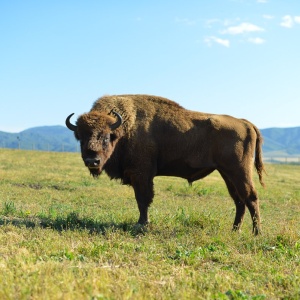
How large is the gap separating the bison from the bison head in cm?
2

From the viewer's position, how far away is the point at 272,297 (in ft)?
16.8

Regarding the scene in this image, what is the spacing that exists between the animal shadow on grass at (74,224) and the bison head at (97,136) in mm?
1084

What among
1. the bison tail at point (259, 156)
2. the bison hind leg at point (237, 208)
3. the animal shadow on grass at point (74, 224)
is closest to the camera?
the animal shadow on grass at point (74, 224)

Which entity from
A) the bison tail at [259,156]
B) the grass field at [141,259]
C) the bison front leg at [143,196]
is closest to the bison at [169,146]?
the bison front leg at [143,196]

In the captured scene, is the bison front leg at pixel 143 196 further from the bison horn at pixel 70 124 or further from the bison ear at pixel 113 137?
the bison horn at pixel 70 124

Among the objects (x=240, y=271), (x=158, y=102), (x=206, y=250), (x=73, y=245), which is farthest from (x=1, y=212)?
(x=240, y=271)

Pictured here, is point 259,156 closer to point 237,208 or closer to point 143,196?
point 237,208

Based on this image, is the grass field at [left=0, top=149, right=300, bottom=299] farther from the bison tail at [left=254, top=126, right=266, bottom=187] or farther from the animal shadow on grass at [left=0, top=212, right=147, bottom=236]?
the bison tail at [left=254, top=126, right=266, bottom=187]

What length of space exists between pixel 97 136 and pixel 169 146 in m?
1.75

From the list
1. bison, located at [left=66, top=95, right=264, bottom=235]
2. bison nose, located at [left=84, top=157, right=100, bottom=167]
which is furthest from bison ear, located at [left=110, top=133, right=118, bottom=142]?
bison nose, located at [left=84, top=157, right=100, bottom=167]

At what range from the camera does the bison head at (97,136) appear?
341 inches

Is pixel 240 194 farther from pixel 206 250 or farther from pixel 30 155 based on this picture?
pixel 30 155

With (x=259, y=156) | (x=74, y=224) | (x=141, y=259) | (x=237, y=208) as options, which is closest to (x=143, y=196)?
(x=74, y=224)

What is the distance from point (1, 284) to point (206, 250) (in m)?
3.49
